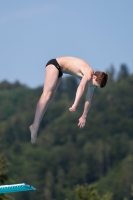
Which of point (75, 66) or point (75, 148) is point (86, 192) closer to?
point (75, 66)

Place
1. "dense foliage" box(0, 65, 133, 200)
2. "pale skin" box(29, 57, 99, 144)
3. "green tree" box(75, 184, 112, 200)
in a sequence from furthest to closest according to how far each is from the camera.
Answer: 1. "dense foliage" box(0, 65, 133, 200)
2. "green tree" box(75, 184, 112, 200)
3. "pale skin" box(29, 57, 99, 144)

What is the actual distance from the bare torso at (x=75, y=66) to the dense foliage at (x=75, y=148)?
124m

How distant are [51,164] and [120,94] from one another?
3052cm

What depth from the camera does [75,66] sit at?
17.0 meters

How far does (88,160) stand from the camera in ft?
557

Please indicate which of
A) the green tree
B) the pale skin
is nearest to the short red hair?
the pale skin

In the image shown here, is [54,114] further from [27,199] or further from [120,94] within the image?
[27,199]

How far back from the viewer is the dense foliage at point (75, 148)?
154 metres

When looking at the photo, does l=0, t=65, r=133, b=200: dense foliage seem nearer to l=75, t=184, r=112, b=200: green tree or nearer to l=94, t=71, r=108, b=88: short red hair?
l=75, t=184, r=112, b=200: green tree

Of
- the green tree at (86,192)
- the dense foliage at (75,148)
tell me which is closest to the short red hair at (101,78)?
the green tree at (86,192)

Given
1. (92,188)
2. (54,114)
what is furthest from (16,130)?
(92,188)

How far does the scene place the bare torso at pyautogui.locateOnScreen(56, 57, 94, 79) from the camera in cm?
1688

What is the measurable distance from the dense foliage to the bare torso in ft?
405

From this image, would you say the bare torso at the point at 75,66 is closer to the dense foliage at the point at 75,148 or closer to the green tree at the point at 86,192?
the green tree at the point at 86,192
